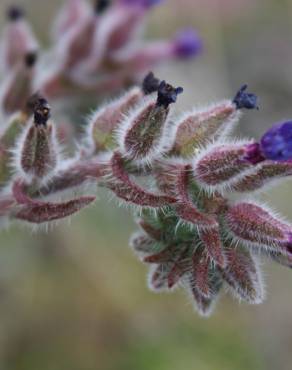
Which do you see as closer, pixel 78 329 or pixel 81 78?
pixel 81 78

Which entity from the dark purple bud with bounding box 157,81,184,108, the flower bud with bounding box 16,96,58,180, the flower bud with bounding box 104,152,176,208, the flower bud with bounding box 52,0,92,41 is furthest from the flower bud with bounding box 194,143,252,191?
the flower bud with bounding box 52,0,92,41

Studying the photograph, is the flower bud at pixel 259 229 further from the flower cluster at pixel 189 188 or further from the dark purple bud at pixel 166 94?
the dark purple bud at pixel 166 94

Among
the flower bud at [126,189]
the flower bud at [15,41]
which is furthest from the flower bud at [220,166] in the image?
the flower bud at [15,41]

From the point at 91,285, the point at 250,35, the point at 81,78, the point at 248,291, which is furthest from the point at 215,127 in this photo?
the point at 250,35

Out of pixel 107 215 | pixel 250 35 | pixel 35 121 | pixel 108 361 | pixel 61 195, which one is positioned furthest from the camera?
pixel 250 35

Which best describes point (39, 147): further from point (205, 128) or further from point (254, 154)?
point (254, 154)

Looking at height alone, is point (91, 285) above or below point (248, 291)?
above

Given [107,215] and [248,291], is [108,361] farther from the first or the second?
[248,291]
